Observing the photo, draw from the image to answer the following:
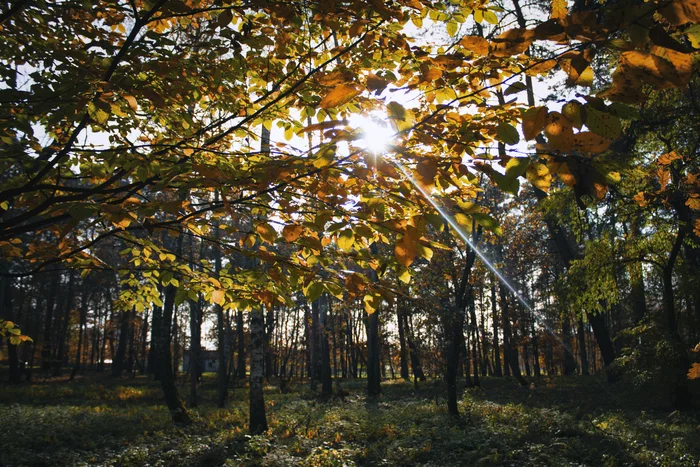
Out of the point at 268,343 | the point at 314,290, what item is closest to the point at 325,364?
the point at 268,343

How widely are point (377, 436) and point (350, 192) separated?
24.7ft

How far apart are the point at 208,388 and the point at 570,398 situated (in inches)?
659

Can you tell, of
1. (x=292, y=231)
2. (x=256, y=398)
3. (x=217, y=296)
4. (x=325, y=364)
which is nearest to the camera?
(x=292, y=231)

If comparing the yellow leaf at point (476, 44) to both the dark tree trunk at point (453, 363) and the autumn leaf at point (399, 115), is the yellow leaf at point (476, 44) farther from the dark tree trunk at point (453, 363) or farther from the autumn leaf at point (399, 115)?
the dark tree trunk at point (453, 363)

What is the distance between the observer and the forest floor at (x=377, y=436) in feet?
21.4

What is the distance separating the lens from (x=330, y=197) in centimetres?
222

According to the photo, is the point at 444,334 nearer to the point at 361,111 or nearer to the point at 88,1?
the point at 361,111

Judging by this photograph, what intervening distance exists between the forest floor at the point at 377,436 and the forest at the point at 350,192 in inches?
2.8

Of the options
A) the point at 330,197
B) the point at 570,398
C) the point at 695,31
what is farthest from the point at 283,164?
the point at 570,398

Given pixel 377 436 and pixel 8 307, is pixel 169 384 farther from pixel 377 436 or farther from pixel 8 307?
pixel 8 307

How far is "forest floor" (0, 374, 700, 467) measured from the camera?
21.4ft

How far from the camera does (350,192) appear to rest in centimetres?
250

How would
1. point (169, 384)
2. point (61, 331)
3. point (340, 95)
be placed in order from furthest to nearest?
1. point (61, 331)
2. point (169, 384)
3. point (340, 95)

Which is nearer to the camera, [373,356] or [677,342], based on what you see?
[677,342]
